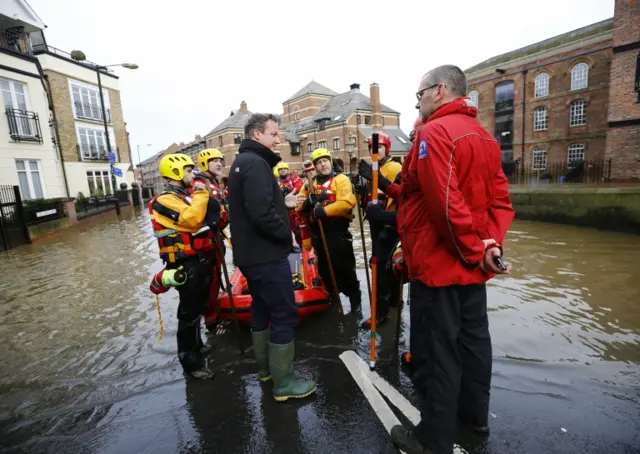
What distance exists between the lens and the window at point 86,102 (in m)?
25.8

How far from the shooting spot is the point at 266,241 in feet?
9.50

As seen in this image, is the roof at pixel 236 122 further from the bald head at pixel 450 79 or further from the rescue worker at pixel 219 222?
the bald head at pixel 450 79

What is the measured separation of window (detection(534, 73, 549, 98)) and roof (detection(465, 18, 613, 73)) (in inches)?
78.6

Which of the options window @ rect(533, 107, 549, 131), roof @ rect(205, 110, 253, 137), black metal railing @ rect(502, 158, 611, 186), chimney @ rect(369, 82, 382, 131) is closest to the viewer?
black metal railing @ rect(502, 158, 611, 186)

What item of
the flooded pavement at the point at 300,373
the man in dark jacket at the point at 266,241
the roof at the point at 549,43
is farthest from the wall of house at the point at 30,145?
the roof at the point at 549,43

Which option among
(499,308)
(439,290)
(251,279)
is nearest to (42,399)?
(251,279)

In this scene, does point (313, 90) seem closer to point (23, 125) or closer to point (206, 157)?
point (23, 125)

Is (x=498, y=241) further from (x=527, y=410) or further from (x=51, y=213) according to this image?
(x=51, y=213)

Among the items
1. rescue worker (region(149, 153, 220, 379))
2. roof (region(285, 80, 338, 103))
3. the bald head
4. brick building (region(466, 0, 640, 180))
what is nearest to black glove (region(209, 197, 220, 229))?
rescue worker (region(149, 153, 220, 379))

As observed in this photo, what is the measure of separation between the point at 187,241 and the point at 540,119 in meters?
32.8

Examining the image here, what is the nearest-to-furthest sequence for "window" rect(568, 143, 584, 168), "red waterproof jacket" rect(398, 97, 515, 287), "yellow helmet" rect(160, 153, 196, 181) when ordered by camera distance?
1. "red waterproof jacket" rect(398, 97, 515, 287)
2. "yellow helmet" rect(160, 153, 196, 181)
3. "window" rect(568, 143, 584, 168)

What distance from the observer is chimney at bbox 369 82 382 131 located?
164 feet

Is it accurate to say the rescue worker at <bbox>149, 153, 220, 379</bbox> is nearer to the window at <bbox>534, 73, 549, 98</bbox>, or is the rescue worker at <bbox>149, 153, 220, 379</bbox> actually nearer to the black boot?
the black boot

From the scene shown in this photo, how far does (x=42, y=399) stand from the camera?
3.33 m
